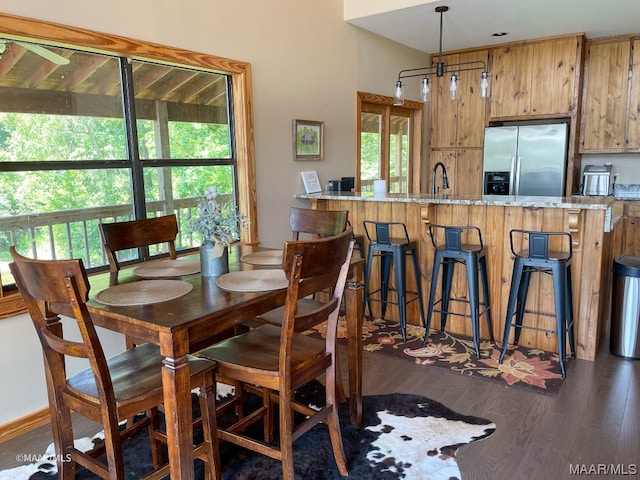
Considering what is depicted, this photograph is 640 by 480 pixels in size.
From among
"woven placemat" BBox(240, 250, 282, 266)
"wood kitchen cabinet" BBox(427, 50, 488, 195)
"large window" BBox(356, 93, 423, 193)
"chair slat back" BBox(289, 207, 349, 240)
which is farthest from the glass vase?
"wood kitchen cabinet" BBox(427, 50, 488, 195)

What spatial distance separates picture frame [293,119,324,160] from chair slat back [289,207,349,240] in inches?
49.3

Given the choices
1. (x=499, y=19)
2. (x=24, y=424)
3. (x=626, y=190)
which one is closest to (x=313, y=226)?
(x=24, y=424)

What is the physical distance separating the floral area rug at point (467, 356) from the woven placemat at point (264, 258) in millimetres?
1226

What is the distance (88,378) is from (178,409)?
46 centimetres

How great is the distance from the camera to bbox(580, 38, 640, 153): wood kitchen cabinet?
4.88 meters

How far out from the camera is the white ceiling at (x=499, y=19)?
3.98 meters

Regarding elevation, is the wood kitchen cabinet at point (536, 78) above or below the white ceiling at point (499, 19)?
below

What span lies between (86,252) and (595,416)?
9.67ft

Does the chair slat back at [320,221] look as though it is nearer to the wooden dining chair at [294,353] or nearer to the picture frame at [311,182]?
the wooden dining chair at [294,353]

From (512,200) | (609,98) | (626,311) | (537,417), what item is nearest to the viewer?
(537,417)

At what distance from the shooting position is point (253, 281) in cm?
197

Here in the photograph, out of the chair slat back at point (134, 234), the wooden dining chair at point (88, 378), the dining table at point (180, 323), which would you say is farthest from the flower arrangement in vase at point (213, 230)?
the chair slat back at point (134, 234)

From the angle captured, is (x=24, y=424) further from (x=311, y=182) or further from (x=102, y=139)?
(x=311, y=182)

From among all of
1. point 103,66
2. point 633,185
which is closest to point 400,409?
point 103,66
